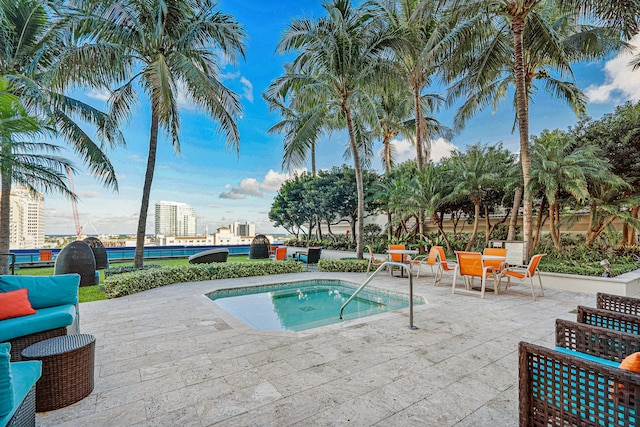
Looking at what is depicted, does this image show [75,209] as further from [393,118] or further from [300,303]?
[393,118]

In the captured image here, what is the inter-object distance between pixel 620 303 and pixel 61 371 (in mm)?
4985

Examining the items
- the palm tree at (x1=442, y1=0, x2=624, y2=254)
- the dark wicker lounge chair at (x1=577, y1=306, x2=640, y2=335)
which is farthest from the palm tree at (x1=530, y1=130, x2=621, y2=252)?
the dark wicker lounge chair at (x1=577, y1=306, x2=640, y2=335)

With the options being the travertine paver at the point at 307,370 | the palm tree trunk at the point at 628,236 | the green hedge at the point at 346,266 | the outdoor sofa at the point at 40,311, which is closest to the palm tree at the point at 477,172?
the green hedge at the point at 346,266

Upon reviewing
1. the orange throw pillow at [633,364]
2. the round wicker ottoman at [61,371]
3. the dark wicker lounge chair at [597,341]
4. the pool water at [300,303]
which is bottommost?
the pool water at [300,303]

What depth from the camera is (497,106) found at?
12117 millimetres

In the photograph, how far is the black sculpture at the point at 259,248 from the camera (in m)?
15.2

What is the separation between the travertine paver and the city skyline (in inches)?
232

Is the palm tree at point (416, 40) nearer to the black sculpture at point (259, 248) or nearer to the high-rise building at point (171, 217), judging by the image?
the black sculpture at point (259, 248)

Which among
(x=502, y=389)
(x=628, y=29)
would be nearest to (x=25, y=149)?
(x=502, y=389)

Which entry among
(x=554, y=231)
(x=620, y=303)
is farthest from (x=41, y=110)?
(x=554, y=231)

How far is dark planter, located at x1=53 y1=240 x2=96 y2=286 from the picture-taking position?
7.59 metres

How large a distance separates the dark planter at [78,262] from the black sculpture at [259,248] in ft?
25.3

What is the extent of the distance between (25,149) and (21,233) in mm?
9796

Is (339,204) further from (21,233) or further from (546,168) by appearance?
(21,233)
